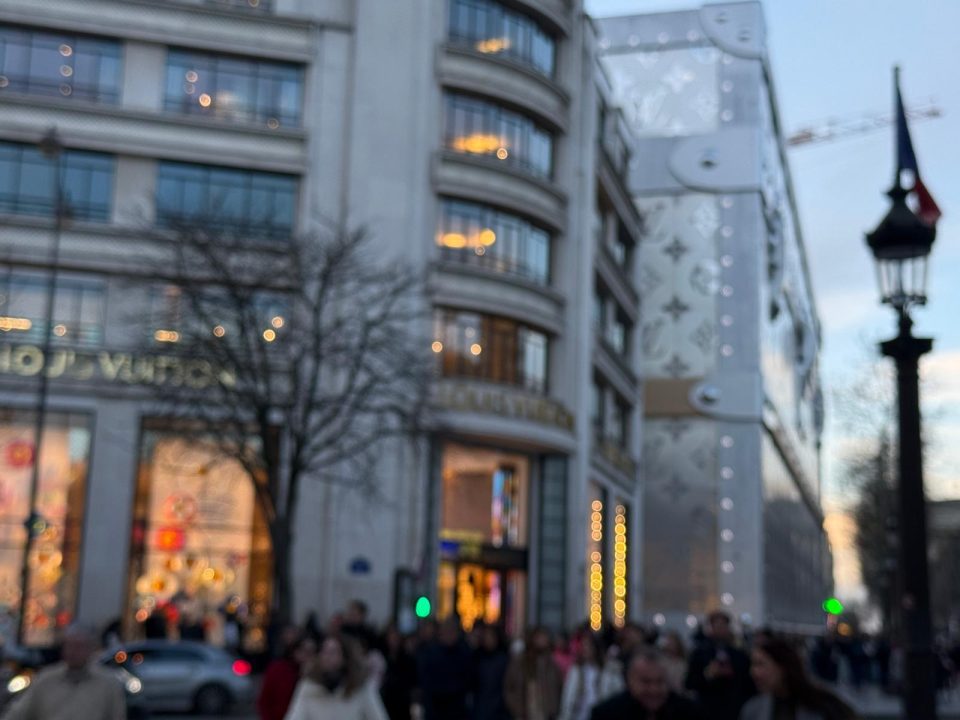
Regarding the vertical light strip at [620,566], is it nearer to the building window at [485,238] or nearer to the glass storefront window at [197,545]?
the building window at [485,238]

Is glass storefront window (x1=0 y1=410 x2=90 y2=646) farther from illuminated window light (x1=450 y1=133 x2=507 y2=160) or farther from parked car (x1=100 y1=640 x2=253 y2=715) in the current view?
illuminated window light (x1=450 y1=133 x2=507 y2=160)

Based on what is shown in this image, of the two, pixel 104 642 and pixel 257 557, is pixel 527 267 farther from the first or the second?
pixel 104 642

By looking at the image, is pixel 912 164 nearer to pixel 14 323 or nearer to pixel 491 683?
pixel 491 683

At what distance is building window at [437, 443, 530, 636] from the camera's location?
41.5 metres

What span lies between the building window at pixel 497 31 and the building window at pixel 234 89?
5.38 meters

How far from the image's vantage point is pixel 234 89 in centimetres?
3875

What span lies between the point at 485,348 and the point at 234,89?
397 inches

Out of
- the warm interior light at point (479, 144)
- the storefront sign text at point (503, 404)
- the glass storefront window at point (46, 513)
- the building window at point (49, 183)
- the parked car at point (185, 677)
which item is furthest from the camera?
the warm interior light at point (479, 144)

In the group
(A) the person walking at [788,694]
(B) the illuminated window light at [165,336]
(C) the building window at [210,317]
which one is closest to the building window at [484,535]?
(C) the building window at [210,317]

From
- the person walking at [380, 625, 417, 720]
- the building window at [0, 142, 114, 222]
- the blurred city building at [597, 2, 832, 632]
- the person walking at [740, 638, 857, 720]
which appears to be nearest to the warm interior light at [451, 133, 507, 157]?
the building window at [0, 142, 114, 222]

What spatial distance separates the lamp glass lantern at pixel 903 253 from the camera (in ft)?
35.0

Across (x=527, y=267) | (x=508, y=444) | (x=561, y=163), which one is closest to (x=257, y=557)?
(x=508, y=444)

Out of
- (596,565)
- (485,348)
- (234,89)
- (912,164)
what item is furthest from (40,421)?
(596,565)

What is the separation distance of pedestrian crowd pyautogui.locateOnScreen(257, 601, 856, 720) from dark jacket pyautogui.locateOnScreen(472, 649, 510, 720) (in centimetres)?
1
